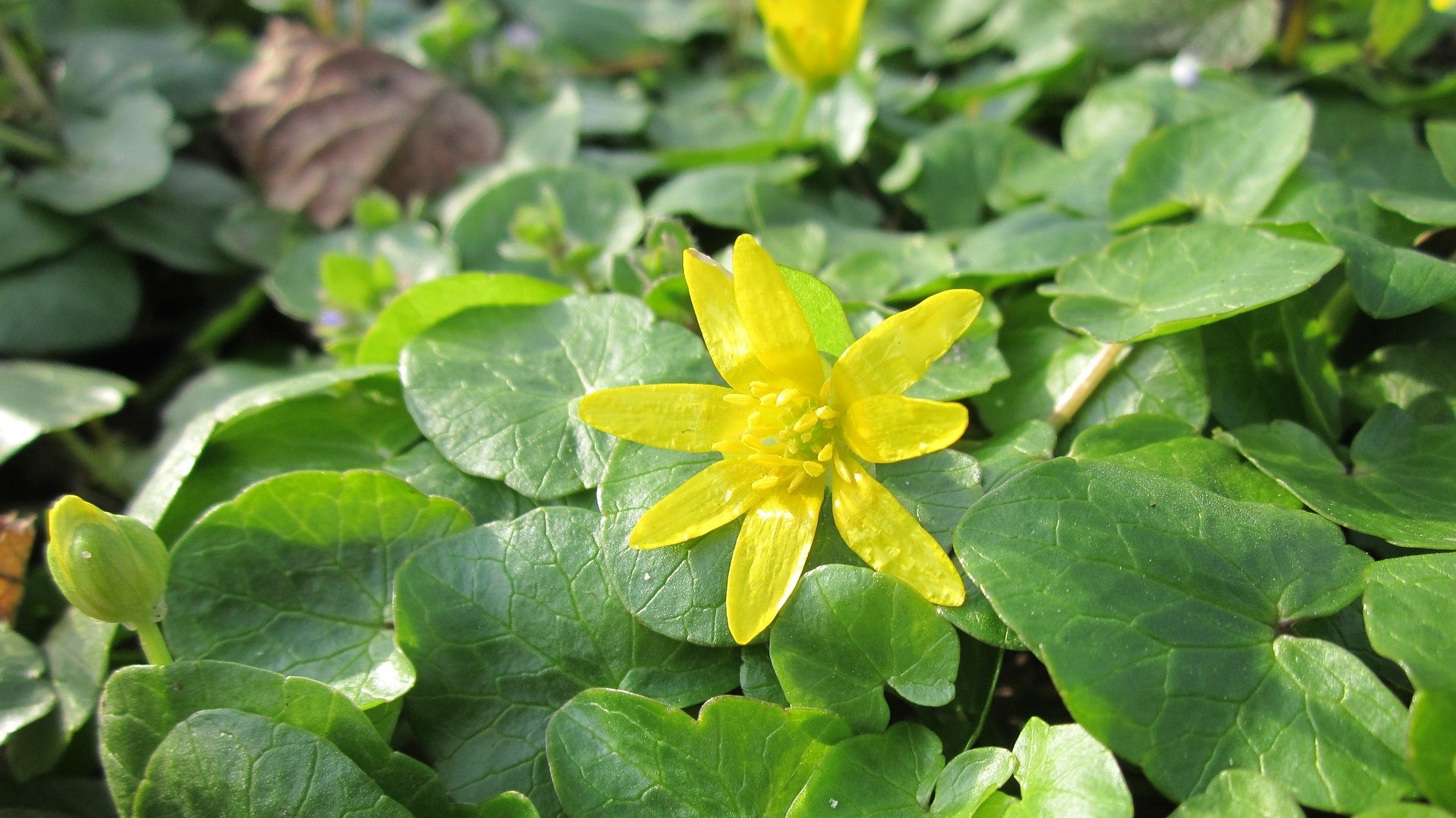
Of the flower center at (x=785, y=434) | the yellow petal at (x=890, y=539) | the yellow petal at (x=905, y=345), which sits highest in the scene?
the yellow petal at (x=905, y=345)

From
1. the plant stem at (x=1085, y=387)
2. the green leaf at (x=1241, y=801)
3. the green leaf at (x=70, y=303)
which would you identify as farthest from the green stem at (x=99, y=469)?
the green leaf at (x=1241, y=801)

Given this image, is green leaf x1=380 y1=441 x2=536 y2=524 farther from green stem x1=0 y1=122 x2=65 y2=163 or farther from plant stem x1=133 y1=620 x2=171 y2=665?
green stem x1=0 y1=122 x2=65 y2=163

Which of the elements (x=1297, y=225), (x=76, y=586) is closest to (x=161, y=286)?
(x=76, y=586)

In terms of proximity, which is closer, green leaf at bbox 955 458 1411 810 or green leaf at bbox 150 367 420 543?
green leaf at bbox 955 458 1411 810

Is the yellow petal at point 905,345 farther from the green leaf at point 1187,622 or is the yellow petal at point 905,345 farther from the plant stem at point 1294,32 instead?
the plant stem at point 1294,32

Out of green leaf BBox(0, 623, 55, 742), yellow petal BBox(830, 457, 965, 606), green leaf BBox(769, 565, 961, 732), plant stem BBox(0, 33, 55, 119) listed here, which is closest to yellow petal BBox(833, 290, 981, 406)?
yellow petal BBox(830, 457, 965, 606)

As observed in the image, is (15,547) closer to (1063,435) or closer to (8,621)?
(8,621)
